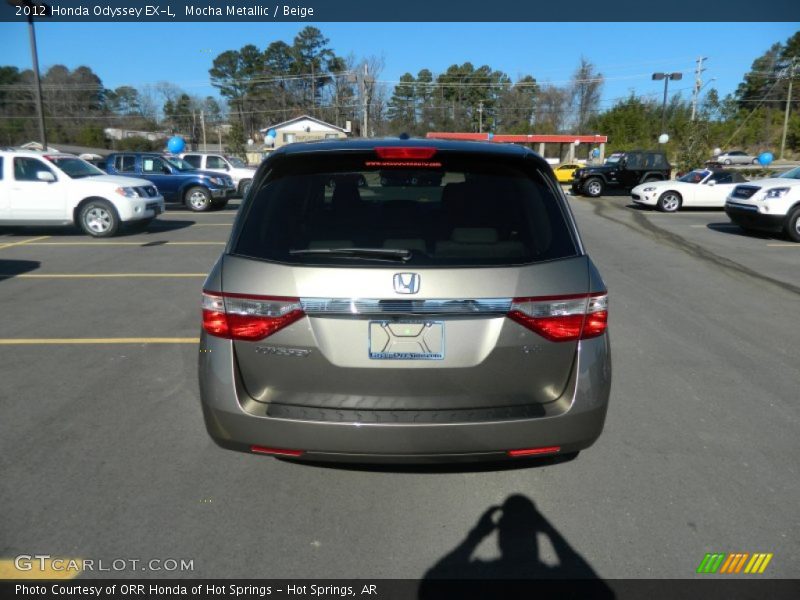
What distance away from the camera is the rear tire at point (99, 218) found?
501 inches

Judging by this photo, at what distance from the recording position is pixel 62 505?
10.0 feet

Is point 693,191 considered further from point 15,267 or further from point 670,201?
point 15,267

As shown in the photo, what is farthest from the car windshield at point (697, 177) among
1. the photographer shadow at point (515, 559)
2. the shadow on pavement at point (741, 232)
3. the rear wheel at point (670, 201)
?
the photographer shadow at point (515, 559)

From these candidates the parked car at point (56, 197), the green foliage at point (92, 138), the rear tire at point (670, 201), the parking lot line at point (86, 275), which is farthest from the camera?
the green foliage at point (92, 138)

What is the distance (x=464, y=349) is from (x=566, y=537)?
42.6 inches

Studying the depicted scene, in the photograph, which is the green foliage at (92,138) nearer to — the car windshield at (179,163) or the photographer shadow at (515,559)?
the car windshield at (179,163)

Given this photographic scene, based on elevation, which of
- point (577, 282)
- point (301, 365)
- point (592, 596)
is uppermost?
point (577, 282)

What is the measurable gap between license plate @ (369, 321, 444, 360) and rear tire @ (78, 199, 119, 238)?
11.9 meters

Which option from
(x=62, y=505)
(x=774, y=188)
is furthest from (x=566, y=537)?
(x=774, y=188)

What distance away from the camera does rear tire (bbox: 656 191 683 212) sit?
19.8 metres

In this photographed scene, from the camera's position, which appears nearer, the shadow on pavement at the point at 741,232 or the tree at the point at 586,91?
the shadow on pavement at the point at 741,232

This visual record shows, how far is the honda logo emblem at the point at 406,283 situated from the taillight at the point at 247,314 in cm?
42

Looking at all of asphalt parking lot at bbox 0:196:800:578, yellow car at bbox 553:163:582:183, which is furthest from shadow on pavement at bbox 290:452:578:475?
yellow car at bbox 553:163:582:183

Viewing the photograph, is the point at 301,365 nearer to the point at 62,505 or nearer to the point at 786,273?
the point at 62,505
